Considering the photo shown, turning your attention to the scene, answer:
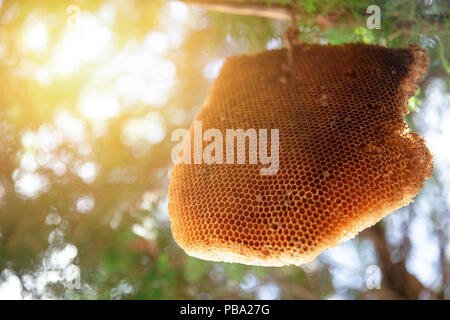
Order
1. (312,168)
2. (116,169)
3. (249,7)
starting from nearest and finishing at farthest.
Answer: (312,168)
(249,7)
(116,169)

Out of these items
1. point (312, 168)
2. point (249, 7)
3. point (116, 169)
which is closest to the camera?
point (312, 168)

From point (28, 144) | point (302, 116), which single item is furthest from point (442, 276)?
point (28, 144)

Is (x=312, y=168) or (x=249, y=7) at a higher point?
(x=249, y=7)

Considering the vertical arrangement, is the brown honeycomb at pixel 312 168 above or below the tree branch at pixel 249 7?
below

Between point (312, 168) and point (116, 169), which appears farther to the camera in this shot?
point (116, 169)

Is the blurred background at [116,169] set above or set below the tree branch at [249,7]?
below

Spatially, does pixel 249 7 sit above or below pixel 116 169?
above

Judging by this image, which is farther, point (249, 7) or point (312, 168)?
point (249, 7)

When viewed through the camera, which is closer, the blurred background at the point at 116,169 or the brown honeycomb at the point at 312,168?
the brown honeycomb at the point at 312,168

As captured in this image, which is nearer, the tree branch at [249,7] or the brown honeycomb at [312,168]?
the brown honeycomb at [312,168]
